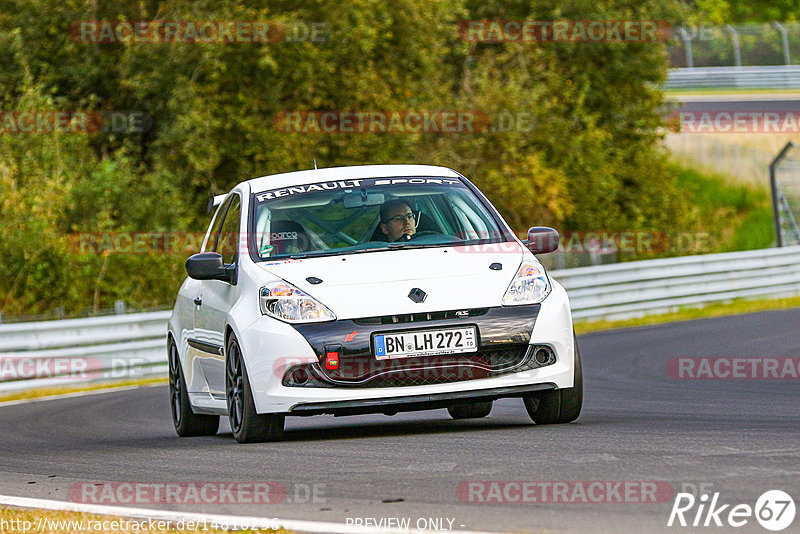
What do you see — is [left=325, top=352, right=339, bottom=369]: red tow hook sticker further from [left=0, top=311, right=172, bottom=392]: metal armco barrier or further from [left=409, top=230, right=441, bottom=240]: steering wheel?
[left=0, top=311, right=172, bottom=392]: metal armco barrier

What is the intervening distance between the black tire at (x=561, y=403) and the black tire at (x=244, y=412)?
1.45 meters

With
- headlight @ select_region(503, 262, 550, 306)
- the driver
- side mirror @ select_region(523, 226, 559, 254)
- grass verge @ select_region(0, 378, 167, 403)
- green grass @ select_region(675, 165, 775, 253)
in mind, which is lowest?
green grass @ select_region(675, 165, 775, 253)

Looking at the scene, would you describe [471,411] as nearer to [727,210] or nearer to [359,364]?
[359,364]

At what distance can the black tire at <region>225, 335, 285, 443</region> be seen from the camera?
8.27m

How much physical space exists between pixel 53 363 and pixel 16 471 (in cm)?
956

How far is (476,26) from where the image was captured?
3584 cm

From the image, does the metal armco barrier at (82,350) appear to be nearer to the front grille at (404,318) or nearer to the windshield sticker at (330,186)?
the windshield sticker at (330,186)

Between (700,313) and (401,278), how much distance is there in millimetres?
15439

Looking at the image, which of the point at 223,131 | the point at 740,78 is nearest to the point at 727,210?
the point at 740,78

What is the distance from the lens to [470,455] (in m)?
7.13

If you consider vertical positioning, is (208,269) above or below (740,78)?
above

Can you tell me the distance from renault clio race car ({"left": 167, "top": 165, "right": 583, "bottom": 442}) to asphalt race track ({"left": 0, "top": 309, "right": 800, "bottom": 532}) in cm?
26

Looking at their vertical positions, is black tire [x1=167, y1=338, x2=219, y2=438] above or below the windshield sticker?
below

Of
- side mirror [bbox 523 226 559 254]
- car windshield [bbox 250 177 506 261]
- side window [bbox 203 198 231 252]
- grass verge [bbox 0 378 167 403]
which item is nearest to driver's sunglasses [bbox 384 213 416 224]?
car windshield [bbox 250 177 506 261]
